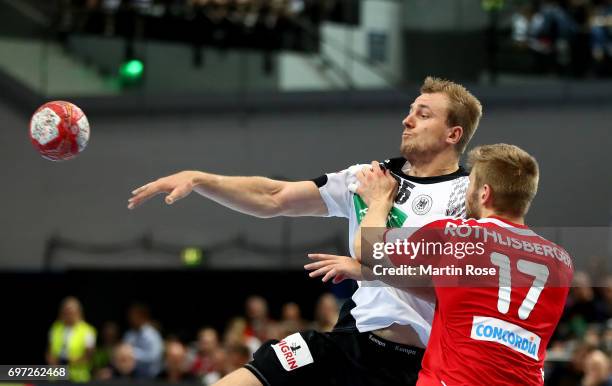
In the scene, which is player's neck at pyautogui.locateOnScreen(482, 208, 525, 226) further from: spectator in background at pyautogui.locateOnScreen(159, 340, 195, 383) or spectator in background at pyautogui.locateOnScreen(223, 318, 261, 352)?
spectator in background at pyautogui.locateOnScreen(159, 340, 195, 383)

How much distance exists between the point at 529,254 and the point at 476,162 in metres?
0.57

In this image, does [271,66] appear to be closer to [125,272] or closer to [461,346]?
[125,272]

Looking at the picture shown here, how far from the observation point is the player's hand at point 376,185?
227 inches

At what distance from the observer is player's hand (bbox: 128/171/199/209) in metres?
5.56

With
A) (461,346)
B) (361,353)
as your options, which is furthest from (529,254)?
(361,353)

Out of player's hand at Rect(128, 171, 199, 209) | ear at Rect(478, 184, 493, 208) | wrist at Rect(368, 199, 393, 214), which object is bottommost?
wrist at Rect(368, 199, 393, 214)

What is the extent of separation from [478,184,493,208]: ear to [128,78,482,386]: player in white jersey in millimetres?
928

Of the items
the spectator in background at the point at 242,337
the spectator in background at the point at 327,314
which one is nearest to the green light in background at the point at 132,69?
the spectator in background at the point at 242,337

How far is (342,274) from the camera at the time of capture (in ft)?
16.9

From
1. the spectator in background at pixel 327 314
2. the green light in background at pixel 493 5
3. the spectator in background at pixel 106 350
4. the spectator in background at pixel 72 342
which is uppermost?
the green light in background at pixel 493 5

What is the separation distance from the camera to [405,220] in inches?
229

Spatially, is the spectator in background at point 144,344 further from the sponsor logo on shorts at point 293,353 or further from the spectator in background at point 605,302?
the sponsor logo on shorts at point 293,353

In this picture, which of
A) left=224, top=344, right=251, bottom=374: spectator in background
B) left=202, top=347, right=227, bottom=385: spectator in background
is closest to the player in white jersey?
left=224, top=344, right=251, bottom=374: spectator in background

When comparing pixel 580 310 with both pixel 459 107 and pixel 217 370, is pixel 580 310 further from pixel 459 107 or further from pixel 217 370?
pixel 459 107
